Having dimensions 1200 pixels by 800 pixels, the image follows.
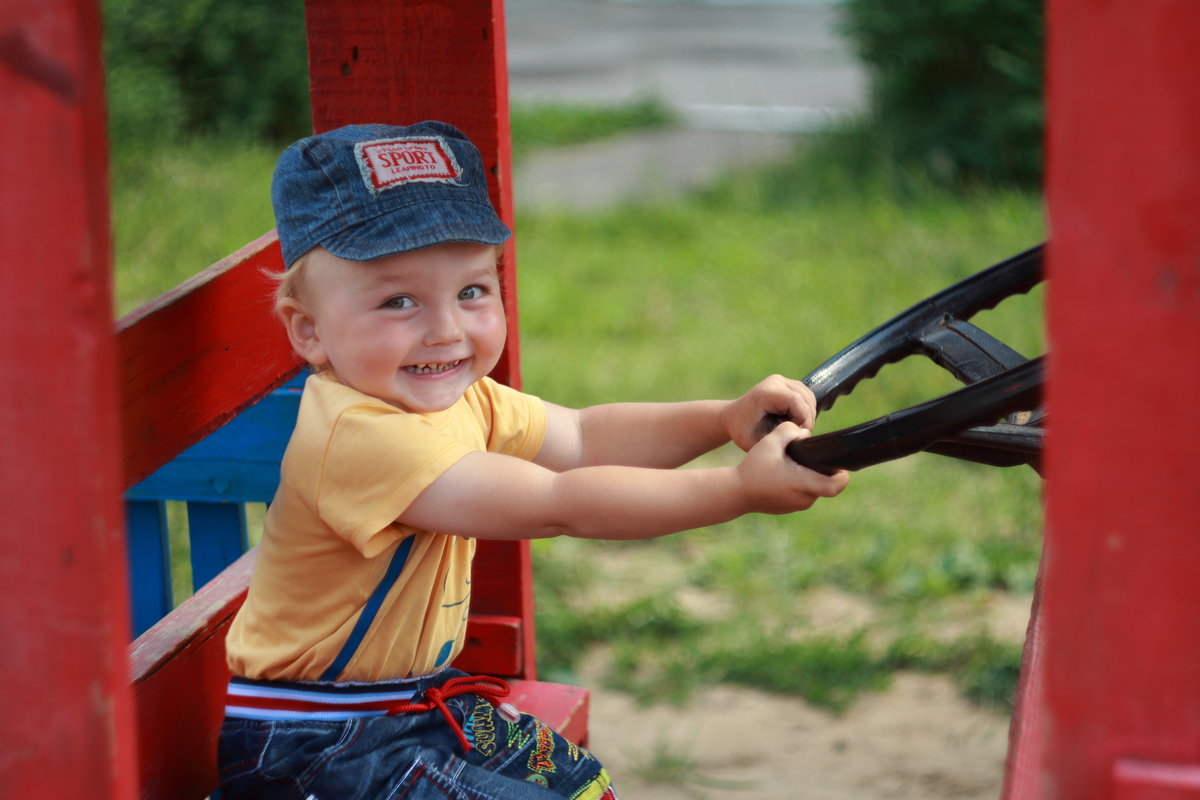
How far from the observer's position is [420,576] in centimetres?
158

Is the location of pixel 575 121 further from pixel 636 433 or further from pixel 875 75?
pixel 636 433

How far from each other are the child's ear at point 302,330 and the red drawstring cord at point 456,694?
40cm

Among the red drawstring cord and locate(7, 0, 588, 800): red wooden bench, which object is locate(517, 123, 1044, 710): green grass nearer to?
locate(7, 0, 588, 800): red wooden bench

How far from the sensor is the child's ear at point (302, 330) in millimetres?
1556

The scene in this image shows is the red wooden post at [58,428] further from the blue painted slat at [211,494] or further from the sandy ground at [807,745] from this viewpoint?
the sandy ground at [807,745]

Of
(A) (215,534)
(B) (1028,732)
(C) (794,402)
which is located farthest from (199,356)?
(B) (1028,732)

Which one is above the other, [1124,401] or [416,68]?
[416,68]

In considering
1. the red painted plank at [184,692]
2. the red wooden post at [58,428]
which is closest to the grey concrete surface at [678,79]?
the red painted plank at [184,692]

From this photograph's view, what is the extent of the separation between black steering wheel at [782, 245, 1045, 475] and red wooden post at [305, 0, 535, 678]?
51 centimetres

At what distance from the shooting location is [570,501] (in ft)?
4.77

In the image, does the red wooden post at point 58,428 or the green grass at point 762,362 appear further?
the green grass at point 762,362

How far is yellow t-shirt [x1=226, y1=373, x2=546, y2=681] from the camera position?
4.80 ft

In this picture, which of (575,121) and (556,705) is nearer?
(556,705)

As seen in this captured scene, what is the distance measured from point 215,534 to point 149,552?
0.50ft
